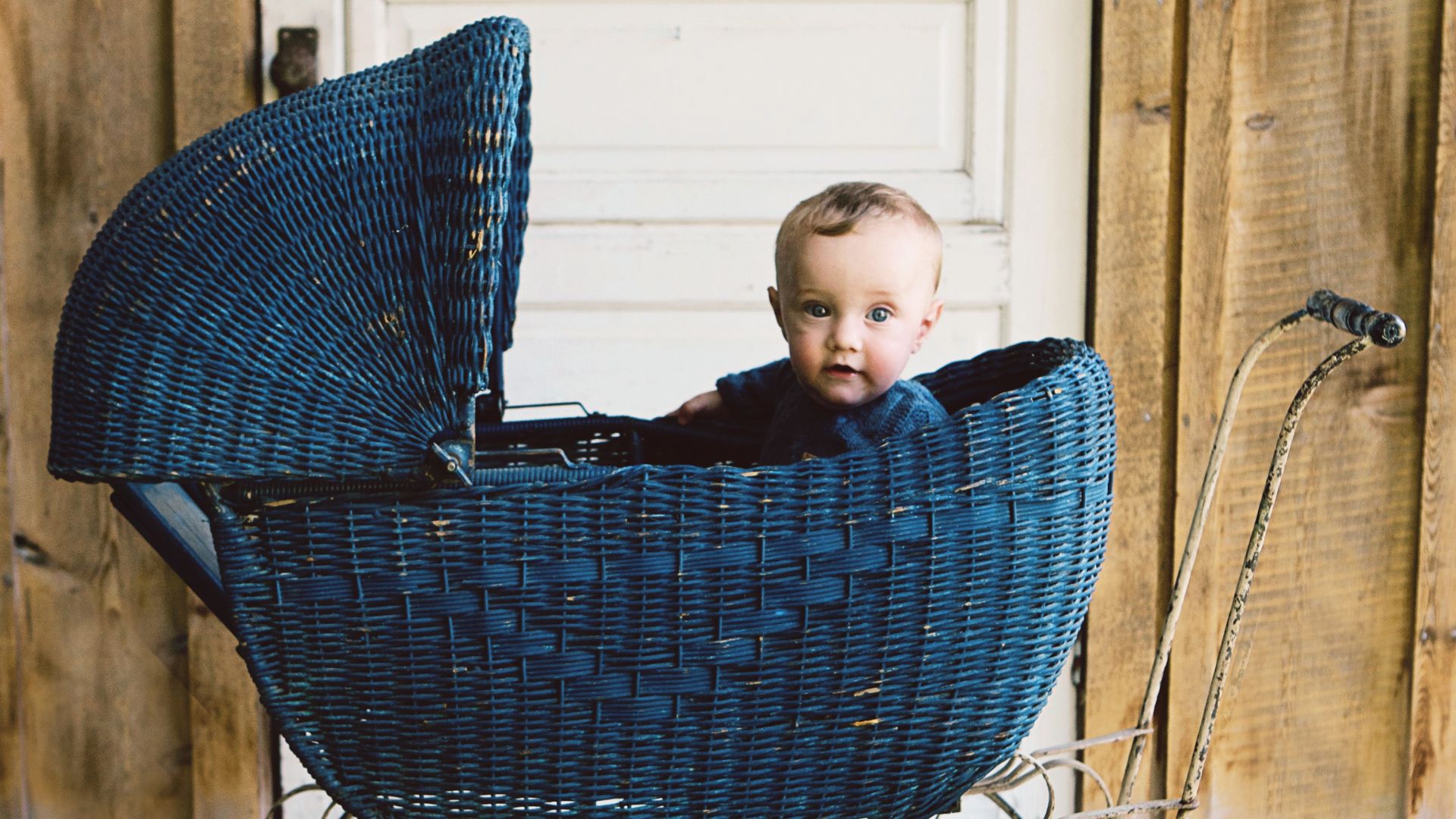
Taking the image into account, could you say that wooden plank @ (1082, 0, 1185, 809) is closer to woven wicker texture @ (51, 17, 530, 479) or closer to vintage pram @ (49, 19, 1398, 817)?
vintage pram @ (49, 19, 1398, 817)

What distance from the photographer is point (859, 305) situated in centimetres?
124

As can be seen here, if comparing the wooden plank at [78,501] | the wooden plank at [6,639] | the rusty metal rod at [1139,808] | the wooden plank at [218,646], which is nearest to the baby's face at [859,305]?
the rusty metal rod at [1139,808]

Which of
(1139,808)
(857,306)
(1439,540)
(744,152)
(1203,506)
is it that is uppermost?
(744,152)

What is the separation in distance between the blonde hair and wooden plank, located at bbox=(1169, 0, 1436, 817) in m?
0.74

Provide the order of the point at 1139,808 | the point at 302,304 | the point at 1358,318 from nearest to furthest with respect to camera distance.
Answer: the point at 302,304
the point at 1358,318
the point at 1139,808

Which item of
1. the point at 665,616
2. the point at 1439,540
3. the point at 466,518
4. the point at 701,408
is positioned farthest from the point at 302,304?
the point at 1439,540

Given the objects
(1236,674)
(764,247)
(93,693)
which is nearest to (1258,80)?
(764,247)

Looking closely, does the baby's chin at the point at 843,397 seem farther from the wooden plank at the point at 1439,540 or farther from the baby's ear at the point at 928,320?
the wooden plank at the point at 1439,540

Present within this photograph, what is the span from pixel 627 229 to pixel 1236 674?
1184 millimetres

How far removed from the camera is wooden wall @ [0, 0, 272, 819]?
5.83 feet

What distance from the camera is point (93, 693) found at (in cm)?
188

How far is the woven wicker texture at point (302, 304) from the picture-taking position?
97 cm

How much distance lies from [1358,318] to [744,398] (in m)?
0.73

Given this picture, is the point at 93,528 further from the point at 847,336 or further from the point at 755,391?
the point at 847,336
